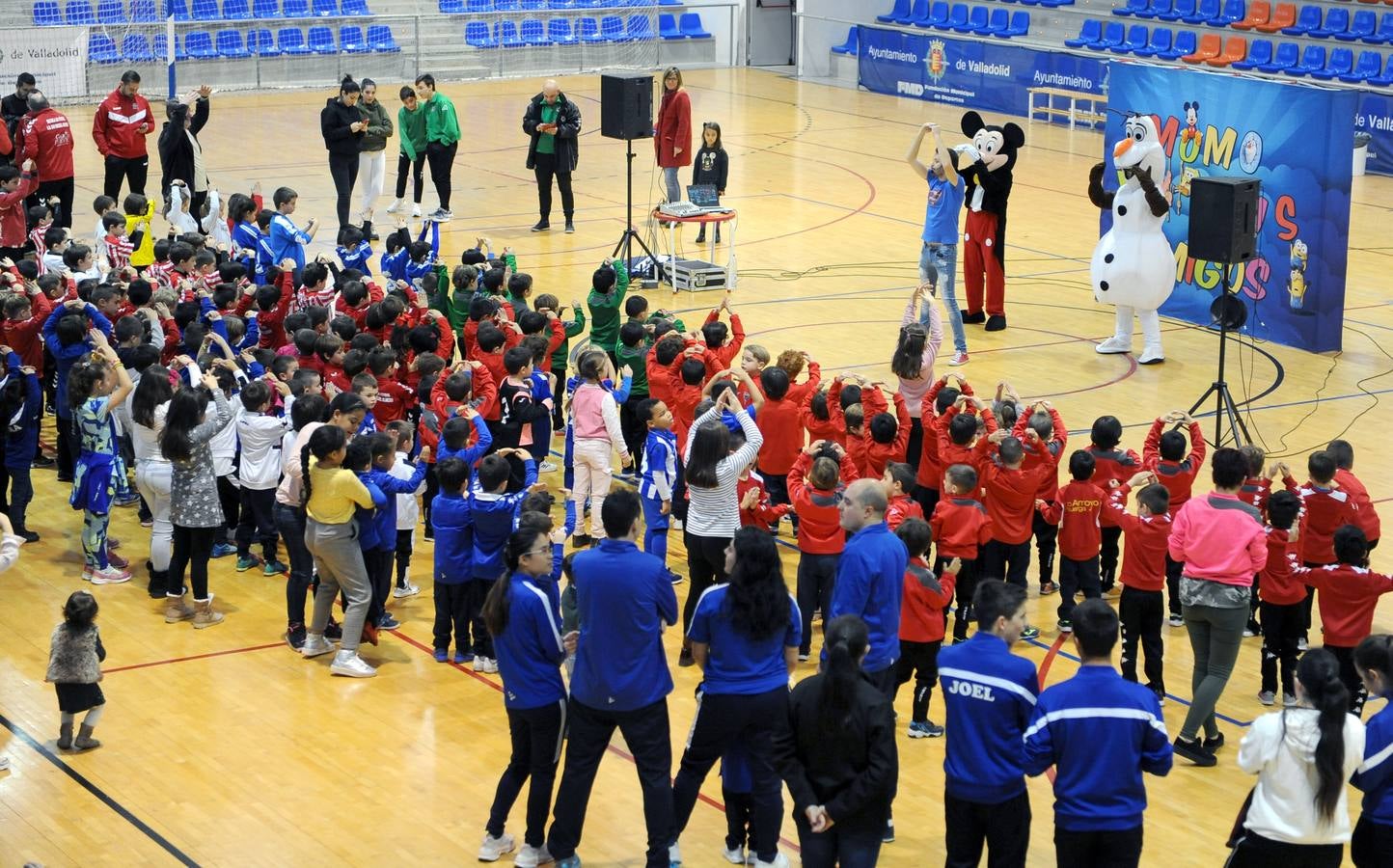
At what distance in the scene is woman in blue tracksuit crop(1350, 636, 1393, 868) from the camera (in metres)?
6.00

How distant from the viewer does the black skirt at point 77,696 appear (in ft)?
27.0

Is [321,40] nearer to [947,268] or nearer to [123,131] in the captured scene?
[123,131]

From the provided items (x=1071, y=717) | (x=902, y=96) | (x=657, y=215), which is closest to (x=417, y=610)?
(x=1071, y=717)

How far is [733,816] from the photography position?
7.11 metres

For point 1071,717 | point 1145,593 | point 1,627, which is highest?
point 1071,717

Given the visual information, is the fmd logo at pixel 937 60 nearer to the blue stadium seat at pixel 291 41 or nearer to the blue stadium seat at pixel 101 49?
the blue stadium seat at pixel 291 41

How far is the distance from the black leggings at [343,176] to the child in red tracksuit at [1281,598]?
13.2 m

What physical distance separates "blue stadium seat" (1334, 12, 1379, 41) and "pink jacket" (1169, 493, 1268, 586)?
21631 millimetres

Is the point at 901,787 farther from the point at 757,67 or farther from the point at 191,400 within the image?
the point at 757,67

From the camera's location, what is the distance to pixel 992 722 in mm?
6070

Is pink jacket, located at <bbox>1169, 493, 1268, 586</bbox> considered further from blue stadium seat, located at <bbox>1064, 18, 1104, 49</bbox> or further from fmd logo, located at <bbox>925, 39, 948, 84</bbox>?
fmd logo, located at <bbox>925, 39, 948, 84</bbox>

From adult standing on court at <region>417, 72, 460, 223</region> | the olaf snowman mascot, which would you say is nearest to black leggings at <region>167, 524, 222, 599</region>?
the olaf snowman mascot

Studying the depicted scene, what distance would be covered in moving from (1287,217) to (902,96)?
1731 centimetres

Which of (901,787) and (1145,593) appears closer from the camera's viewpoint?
(901,787)
